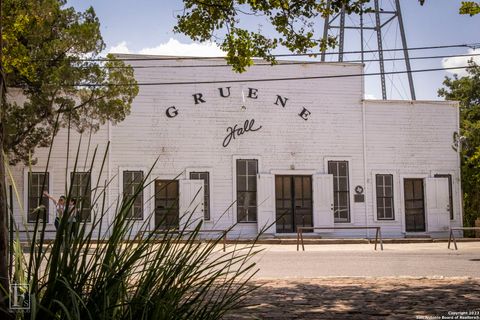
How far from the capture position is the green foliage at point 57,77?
19.4 metres

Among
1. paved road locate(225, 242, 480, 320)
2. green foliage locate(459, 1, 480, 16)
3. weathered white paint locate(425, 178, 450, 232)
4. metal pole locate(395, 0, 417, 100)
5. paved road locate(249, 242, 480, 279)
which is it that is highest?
metal pole locate(395, 0, 417, 100)

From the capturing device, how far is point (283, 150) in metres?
25.6

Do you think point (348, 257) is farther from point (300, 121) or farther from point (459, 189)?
point (459, 189)

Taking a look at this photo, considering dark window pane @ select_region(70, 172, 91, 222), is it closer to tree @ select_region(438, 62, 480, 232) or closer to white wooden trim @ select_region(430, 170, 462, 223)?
tree @ select_region(438, 62, 480, 232)

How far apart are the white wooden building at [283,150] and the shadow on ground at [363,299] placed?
48.3ft

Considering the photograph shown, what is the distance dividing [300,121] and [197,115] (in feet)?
13.1

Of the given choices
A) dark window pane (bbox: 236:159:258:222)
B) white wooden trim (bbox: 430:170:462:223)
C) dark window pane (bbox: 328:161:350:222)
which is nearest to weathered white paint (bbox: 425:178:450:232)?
white wooden trim (bbox: 430:170:462:223)

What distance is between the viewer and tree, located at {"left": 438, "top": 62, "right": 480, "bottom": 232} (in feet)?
92.8

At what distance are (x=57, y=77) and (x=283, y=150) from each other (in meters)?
9.48

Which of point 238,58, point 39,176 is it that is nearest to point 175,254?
point 238,58

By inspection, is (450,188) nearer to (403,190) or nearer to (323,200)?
(403,190)

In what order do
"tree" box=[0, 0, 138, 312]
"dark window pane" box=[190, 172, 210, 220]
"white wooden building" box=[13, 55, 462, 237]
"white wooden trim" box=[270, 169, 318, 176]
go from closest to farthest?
"tree" box=[0, 0, 138, 312]
"white wooden building" box=[13, 55, 462, 237]
"dark window pane" box=[190, 172, 210, 220]
"white wooden trim" box=[270, 169, 318, 176]

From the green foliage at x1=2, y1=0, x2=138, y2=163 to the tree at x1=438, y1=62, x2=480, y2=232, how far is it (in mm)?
12520

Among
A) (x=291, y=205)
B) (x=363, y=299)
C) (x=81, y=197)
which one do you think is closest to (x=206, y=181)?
(x=291, y=205)
